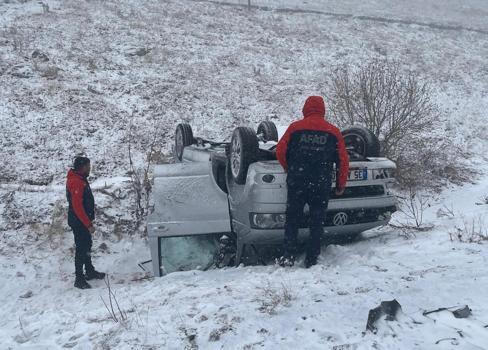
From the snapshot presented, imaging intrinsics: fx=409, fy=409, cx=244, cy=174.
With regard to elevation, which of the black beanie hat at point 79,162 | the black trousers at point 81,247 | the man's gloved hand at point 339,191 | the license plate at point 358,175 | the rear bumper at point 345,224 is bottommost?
the black trousers at point 81,247

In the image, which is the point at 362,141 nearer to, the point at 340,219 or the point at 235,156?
the point at 340,219

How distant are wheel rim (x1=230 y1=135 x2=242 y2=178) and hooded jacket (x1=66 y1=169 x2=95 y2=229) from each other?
1968 mm

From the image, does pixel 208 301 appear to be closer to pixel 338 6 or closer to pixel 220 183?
pixel 220 183

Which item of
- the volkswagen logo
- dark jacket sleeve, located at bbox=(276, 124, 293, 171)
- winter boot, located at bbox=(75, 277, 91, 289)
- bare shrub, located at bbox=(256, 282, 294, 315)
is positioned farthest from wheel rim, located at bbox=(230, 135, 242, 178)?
winter boot, located at bbox=(75, 277, 91, 289)

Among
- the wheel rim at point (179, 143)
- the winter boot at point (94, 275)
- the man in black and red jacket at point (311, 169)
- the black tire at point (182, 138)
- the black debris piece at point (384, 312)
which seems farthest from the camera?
the wheel rim at point (179, 143)

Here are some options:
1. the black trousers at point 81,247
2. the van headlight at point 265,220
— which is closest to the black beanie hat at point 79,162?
the black trousers at point 81,247

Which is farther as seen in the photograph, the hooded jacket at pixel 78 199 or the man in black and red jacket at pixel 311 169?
the hooded jacket at pixel 78 199

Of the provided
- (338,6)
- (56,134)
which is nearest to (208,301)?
(56,134)

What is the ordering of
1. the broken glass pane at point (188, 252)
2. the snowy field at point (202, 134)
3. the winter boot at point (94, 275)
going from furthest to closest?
the winter boot at point (94, 275) → the broken glass pane at point (188, 252) → the snowy field at point (202, 134)

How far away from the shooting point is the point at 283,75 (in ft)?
49.7

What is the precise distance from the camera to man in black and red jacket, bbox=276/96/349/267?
3.99 metres

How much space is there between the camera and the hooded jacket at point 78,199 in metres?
5.01

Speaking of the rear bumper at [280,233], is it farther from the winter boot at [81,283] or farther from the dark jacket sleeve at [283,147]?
the winter boot at [81,283]

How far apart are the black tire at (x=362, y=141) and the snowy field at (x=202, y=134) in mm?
1052
